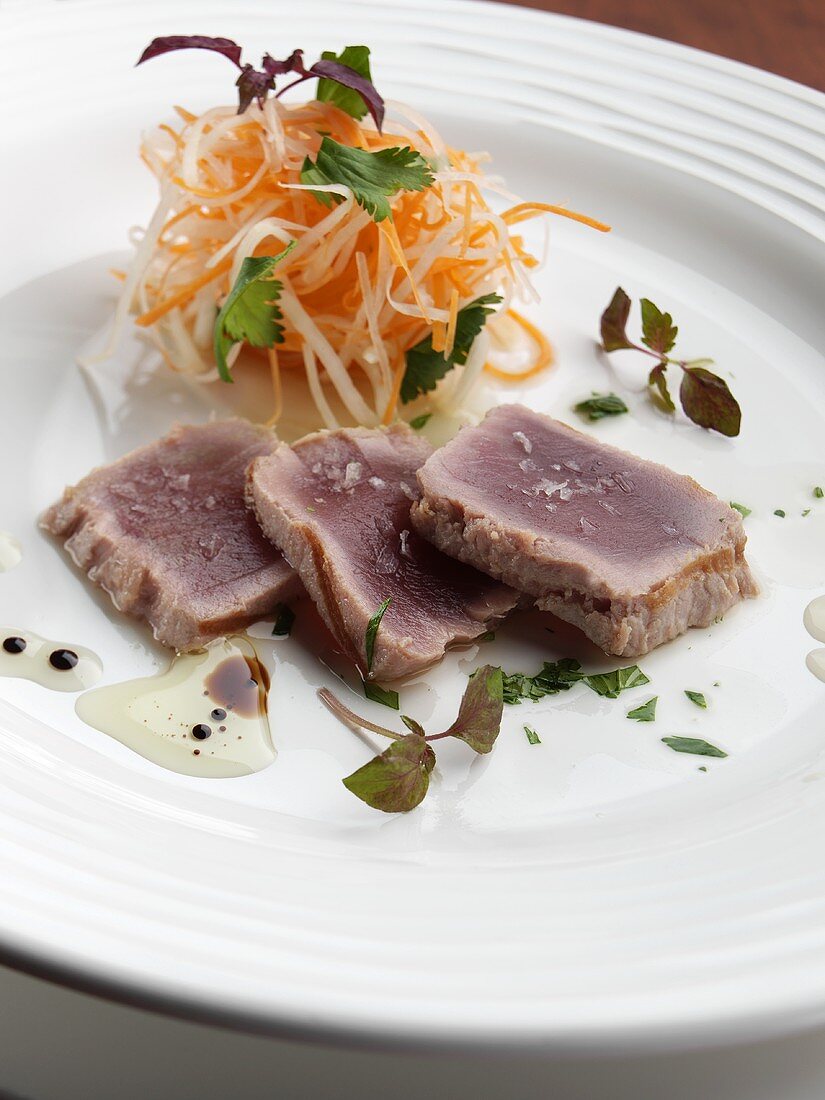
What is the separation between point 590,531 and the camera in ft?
10.7

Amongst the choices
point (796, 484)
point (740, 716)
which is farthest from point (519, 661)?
point (796, 484)

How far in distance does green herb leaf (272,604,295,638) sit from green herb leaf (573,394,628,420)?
144 centimetres

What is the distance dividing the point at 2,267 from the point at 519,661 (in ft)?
8.64

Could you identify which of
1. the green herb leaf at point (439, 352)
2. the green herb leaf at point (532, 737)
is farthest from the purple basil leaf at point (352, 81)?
the green herb leaf at point (532, 737)

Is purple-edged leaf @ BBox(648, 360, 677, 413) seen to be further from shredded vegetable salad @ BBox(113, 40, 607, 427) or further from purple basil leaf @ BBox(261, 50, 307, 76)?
purple basil leaf @ BBox(261, 50, 307, 76)

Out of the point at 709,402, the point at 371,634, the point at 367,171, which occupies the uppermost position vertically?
the point at 367,171

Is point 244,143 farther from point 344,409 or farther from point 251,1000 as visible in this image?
point 251,1000

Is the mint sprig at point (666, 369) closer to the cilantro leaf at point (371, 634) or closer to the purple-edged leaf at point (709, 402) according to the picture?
the purple-edged leaf at point (709, 402)

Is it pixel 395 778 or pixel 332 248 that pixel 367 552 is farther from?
pixel 332 248

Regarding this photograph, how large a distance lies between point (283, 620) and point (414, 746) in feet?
2.30

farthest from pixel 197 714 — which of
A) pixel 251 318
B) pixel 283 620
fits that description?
pixel 251 318

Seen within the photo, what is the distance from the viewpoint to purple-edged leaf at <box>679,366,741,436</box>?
4020 millimetres

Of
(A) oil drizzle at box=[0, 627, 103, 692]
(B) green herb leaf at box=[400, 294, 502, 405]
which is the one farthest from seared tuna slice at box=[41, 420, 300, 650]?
(B) green herb leaf at box=[400, 294, 502, 405]

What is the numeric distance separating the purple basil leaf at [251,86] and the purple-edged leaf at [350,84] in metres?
0.19
